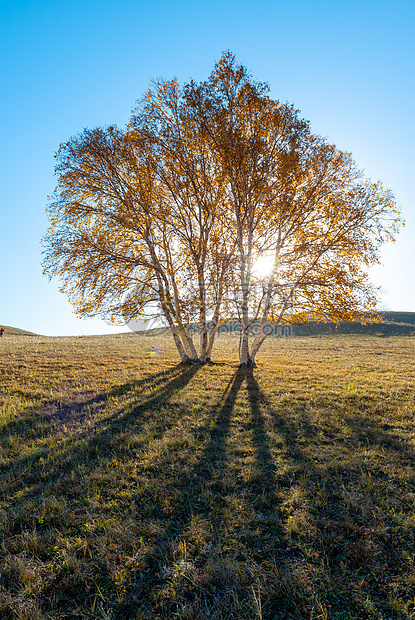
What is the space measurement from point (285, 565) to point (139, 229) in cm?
1636

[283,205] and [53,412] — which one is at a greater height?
[283,205]

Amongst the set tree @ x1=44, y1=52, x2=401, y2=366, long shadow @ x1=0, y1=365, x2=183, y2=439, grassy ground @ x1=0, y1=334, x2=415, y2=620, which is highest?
tree @ x1=44, y1=52, x2=401, y2=366

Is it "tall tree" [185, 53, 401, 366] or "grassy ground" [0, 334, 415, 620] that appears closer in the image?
"grassy ground" [0, 334, 415, 620]

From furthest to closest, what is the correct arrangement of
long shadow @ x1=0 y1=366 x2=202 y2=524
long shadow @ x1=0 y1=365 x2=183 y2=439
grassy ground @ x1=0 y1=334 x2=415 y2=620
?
1. long shadow @ x1=0 y1=365 x2=183 y2=439
2. long shadow @ x1=0 y1=366 x2=202 y2=524
3. grassy ground @ x1=0 y1=334 x2=415 y2=620

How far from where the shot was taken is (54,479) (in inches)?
246

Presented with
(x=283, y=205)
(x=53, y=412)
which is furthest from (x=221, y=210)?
(x=53, y=412)

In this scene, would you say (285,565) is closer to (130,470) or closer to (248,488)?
(248,488)

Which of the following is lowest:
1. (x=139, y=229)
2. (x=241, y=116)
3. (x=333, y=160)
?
(x=139, y=229)

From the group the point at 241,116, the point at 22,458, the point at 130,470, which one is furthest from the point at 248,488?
Answer: the point at 241,116

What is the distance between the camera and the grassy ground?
140 inches

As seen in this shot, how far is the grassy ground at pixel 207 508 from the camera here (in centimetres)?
355

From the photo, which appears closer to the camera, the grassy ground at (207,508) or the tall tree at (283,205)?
the grassy ground at (207,508)

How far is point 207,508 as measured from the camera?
205 inches

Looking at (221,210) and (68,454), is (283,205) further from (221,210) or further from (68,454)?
(68,454)
